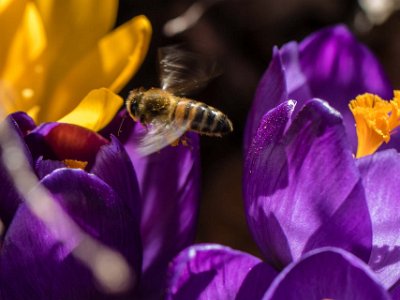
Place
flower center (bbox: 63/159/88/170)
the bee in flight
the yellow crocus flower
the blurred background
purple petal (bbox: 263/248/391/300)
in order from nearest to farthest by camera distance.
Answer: purple petal (bbox: 263/248/391/300)
flower center (bbox: 63/159/88/170)
the bee in flight
the yellow crocus flower
the blurred background

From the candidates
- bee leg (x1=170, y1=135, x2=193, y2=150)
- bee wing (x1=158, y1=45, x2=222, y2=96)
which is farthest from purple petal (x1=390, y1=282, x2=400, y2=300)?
bee wing (x1=158, y1=45, x2=222, y2=96)

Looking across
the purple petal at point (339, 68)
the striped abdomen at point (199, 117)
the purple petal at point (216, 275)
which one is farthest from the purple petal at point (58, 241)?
the purple petal at point (339, 68)

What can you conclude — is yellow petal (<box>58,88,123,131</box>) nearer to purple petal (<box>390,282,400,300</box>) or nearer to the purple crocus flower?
the purple crocus flower

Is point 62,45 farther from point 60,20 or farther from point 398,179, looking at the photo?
point 398,179

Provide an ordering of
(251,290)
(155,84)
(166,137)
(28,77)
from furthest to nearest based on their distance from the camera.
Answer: (155,84) < (28,77) < (166,137) < (251,290)

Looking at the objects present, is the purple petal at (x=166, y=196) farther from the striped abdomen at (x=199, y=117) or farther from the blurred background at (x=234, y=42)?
the blurred background at (x=234, y=42)

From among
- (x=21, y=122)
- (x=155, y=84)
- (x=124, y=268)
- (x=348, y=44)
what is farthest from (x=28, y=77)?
(x=155, y=84)
